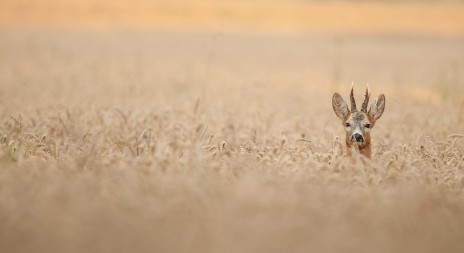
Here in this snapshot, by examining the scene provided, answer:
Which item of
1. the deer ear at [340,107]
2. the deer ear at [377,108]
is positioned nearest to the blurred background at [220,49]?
the deer ear at [340,107]

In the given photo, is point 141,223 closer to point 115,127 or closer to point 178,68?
point 115,127

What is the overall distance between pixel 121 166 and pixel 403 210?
253cm

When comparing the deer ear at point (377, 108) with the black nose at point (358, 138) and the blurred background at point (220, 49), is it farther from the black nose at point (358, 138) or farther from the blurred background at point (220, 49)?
the blurred background at point (220, 49)

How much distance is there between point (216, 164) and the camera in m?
5.78

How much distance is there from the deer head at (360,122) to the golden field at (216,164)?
196 mm

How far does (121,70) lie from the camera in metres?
19.5

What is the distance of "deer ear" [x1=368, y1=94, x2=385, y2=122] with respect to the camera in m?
7.18

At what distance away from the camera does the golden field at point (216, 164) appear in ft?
13.8

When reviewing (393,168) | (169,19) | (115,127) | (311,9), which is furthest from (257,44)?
(393,168)

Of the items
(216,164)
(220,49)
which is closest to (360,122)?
(216,164)

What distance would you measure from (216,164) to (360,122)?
2101 millimetres

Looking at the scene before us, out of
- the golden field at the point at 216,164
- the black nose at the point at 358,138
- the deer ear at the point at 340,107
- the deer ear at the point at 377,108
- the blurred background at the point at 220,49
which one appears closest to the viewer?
the golden field at the point at 216,164

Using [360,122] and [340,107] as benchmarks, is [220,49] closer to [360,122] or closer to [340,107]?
[340,107]

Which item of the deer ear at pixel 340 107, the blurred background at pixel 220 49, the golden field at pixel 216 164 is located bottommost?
the golden field at pixel 216 164
